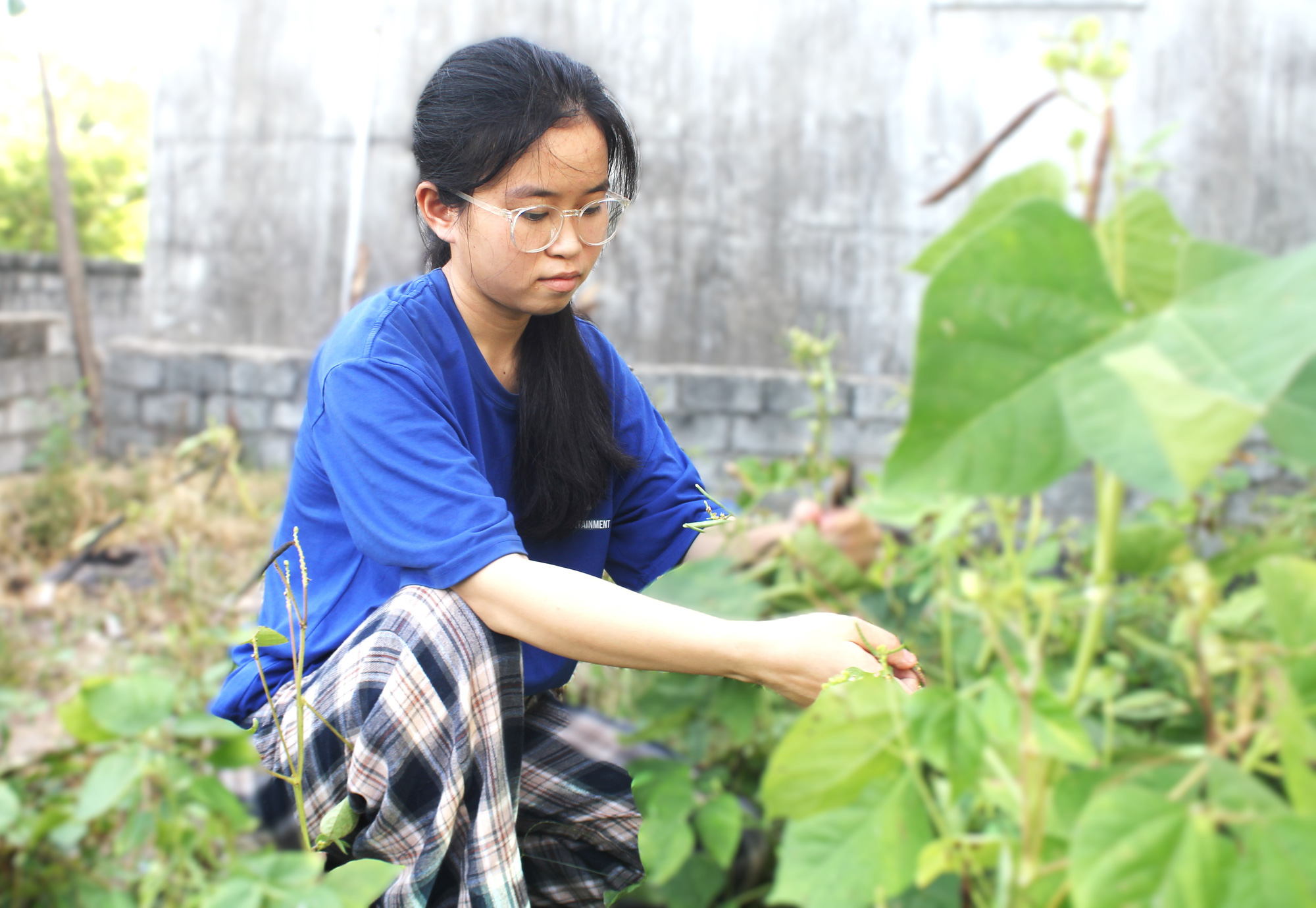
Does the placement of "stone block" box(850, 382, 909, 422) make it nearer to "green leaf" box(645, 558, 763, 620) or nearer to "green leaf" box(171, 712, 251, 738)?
"green leaf" box(645, 558, 763, 620)

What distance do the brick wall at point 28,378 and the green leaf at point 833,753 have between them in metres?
4.90

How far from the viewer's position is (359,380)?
1241mm

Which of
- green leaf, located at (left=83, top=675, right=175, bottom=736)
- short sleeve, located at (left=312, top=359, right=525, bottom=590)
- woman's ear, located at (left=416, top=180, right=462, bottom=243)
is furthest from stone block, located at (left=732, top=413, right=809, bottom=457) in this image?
green leaf, located at (left=83, top=675, right=175, bottom=736)

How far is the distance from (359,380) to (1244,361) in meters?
1.03

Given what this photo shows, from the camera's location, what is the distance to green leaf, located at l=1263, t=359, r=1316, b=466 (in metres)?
0.39

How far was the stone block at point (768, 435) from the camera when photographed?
491cm

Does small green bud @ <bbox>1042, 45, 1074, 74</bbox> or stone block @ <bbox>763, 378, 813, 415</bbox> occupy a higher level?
small green bud @ <bbox>1042, 45, 1074, 74</bbox>

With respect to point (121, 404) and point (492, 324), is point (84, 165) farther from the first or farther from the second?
point (492, 324)

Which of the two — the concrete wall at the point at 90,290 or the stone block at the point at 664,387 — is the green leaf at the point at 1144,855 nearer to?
the stone block at the point at 664,387

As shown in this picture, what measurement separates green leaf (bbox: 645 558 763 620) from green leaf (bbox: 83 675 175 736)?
638 mm

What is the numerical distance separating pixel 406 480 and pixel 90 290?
920cm

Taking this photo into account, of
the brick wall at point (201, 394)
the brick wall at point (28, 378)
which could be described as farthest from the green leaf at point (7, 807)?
the brick wall at point (201, 394)

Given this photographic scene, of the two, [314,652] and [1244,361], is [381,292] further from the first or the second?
[1244,361]

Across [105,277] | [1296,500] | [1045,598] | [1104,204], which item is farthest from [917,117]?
[105,277]
